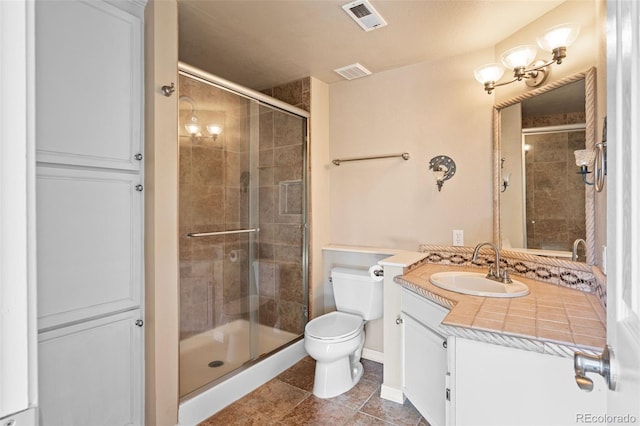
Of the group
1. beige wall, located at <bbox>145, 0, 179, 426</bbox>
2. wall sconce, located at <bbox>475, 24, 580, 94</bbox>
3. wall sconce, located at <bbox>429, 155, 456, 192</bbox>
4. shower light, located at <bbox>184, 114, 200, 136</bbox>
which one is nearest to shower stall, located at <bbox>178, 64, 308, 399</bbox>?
shower light, located at <bbox>184, 114, 200, 136</bbox>

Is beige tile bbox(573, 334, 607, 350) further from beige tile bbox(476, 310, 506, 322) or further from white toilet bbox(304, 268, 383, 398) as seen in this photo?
white toilet bbox(304, 268, 383, 398)

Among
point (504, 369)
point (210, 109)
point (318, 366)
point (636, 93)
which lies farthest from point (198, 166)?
point (636, 93)

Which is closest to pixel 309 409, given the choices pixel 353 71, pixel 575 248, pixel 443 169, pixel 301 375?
pixel 301 375

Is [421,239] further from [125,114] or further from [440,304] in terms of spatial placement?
[125,114]

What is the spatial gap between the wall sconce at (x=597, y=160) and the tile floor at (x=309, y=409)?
1580mm

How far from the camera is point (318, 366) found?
85.9 inches

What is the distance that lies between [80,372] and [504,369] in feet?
5.81

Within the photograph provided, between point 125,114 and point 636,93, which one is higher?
point 125,114

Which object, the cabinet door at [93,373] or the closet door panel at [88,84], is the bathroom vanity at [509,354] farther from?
the closet door panel at [88,84]

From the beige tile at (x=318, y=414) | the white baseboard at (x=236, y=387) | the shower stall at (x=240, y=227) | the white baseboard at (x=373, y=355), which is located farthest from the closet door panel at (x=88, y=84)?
the white baseboard at (x=373, y=355)

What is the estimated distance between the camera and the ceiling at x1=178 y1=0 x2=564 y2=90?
5.89 feet

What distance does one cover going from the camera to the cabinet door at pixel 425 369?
1567 millimetres

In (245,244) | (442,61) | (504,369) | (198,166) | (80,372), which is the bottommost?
(80,372)

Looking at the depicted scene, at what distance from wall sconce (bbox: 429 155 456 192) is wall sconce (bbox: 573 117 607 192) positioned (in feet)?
2.82
